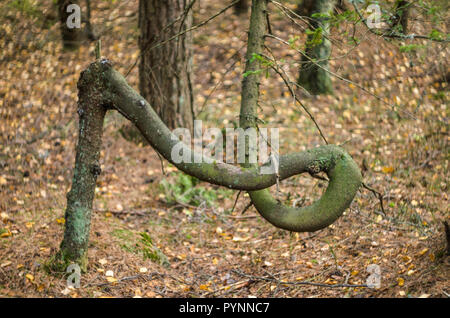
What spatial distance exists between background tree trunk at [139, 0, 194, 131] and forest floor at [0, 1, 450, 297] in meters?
0.75

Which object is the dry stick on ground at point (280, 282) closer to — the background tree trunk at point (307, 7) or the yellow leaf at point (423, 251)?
the yellow leaf at point (423, 251)

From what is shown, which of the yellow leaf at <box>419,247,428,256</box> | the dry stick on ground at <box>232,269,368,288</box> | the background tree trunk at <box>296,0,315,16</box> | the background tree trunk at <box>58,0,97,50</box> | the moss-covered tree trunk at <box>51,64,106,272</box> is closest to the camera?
the moss-covered tree trunk at <box>51,64,106,272</box>

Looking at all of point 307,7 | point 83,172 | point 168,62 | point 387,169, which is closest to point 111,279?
point 83,172

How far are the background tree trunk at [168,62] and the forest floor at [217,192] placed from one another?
0.75 meters

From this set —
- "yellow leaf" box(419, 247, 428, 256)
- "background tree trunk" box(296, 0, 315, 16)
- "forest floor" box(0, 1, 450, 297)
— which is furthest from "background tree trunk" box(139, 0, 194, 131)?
"yellow leaf" box(419, 247, 428, 256)

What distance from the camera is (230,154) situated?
685cm

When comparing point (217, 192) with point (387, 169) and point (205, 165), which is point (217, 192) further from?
point (205, 165)

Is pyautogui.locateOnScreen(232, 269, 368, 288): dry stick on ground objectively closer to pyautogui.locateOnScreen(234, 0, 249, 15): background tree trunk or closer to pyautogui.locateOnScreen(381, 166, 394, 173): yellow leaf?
pyautogui.locateOnScreen(381, 166, 394, 173): yellow leaf

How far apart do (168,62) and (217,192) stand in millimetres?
2286

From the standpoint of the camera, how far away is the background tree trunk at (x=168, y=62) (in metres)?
6.73

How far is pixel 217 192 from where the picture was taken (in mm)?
6305

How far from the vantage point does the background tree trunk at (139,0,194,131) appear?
673 centimetres

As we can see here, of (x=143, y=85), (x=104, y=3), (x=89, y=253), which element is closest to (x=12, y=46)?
(x=104, y=3)

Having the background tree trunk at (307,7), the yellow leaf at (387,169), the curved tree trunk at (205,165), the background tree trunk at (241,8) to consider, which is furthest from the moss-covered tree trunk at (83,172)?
the background tree trunk at (241,8)
